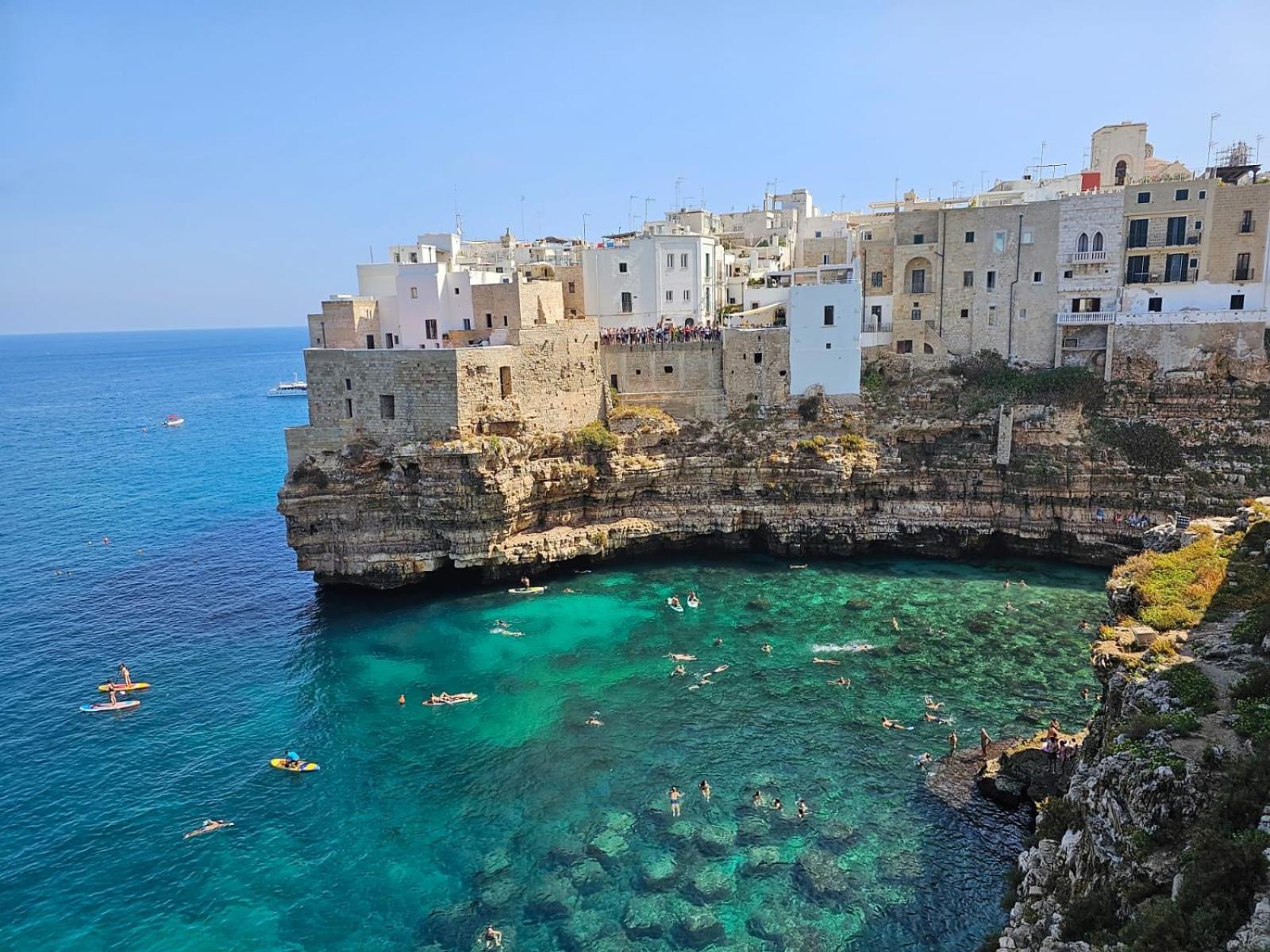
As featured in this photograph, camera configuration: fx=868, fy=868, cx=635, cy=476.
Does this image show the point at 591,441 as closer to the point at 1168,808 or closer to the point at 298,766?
the point at 298,766

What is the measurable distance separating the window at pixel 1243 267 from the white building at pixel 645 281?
80.9 feet

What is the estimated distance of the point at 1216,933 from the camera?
30.5ft

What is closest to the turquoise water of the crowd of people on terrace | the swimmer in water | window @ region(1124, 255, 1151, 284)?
the swimmer in water

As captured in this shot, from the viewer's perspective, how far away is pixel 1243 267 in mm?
38812

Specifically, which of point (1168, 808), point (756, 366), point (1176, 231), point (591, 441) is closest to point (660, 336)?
point (756, 366)

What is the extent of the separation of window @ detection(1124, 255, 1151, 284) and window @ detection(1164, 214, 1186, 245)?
43.2 inches

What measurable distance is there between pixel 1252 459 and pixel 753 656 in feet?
77.3

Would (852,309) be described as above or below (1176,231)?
below

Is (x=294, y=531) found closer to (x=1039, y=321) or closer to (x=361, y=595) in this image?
(x=361, y=595)

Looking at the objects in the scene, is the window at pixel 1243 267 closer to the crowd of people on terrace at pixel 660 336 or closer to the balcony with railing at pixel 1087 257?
the balcony with railing at pixel 1087 257

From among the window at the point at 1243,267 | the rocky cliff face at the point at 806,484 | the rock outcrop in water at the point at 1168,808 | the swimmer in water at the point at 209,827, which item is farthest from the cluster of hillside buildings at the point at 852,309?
the rock outcrop in water at the point at 1168,808

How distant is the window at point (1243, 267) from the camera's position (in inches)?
1521

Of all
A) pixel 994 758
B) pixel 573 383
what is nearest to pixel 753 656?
pixel 994 758

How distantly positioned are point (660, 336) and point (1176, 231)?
79.3 ft
